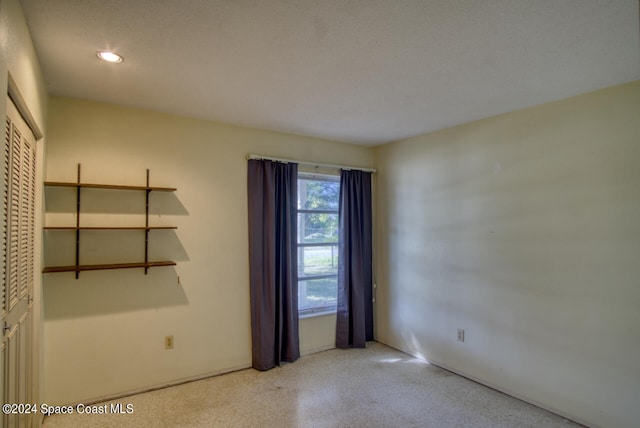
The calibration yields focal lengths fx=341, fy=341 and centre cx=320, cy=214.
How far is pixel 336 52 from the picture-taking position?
1925mm

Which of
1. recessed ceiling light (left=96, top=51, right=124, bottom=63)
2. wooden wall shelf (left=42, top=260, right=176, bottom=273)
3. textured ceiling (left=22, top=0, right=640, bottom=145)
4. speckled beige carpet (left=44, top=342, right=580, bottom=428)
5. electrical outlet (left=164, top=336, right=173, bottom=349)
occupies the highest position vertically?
recessed ceiling light (left=96, top=51, right=124, bottom=63)

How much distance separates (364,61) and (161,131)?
1911mm

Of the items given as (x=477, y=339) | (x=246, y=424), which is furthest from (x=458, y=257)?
(x=246, y=424)

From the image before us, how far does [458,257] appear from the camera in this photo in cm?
327

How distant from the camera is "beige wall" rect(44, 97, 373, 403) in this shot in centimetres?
260

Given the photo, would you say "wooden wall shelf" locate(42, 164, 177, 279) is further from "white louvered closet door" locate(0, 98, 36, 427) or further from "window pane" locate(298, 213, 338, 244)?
"window pane" locate(298, 213, 338, 244)

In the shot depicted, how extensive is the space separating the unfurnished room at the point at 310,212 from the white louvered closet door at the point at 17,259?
0.03 meters

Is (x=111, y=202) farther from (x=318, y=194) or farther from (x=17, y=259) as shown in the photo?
(x=318, y=194)

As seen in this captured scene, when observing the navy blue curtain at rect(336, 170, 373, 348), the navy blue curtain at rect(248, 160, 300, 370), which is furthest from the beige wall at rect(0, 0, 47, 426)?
the navy blue curtain at rect(336, 170, 373, 348)

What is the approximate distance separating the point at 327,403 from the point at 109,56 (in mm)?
2818

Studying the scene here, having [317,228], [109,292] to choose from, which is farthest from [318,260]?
[109,292]

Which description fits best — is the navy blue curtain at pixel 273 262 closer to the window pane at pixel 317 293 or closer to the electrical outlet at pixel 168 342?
the window pane at pixel 317 293

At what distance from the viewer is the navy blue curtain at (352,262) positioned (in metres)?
3.90

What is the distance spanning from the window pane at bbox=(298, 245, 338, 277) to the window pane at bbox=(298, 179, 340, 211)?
48cm
